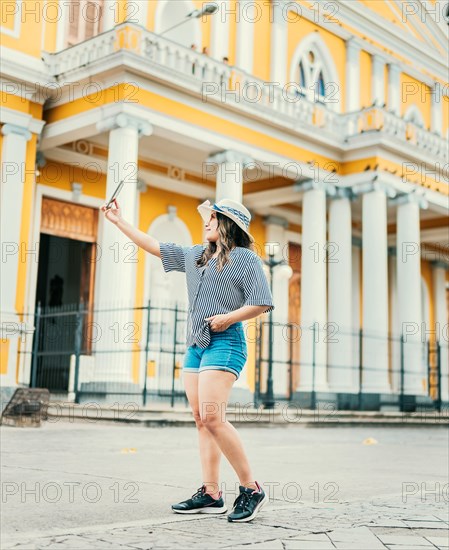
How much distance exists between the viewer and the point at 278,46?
22.6 meters

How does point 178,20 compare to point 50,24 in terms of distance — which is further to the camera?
point 178,20

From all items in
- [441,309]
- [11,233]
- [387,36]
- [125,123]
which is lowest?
[11,233]

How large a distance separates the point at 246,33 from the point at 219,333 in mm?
18348

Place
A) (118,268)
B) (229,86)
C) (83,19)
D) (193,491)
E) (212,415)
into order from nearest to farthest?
1. (212,415)
2. (193,491)
3. (118,268)
4. (229,86)
5. (83,19)

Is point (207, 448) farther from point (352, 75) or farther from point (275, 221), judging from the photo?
point (352, 75)

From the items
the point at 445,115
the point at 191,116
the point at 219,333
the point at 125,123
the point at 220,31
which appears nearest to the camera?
the point at 219,333

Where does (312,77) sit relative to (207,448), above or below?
above

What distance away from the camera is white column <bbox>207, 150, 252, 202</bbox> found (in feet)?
61.8

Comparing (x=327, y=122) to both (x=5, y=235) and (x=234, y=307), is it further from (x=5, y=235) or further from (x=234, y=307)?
(x=234, y=307)

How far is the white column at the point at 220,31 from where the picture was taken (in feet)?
68.7

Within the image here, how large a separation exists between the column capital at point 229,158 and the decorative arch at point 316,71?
16.7 ft

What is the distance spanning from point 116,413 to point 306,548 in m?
10.6

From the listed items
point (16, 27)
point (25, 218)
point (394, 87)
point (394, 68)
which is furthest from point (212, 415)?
point (394, 68)

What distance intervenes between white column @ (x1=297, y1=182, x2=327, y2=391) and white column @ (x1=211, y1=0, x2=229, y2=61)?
412cm
